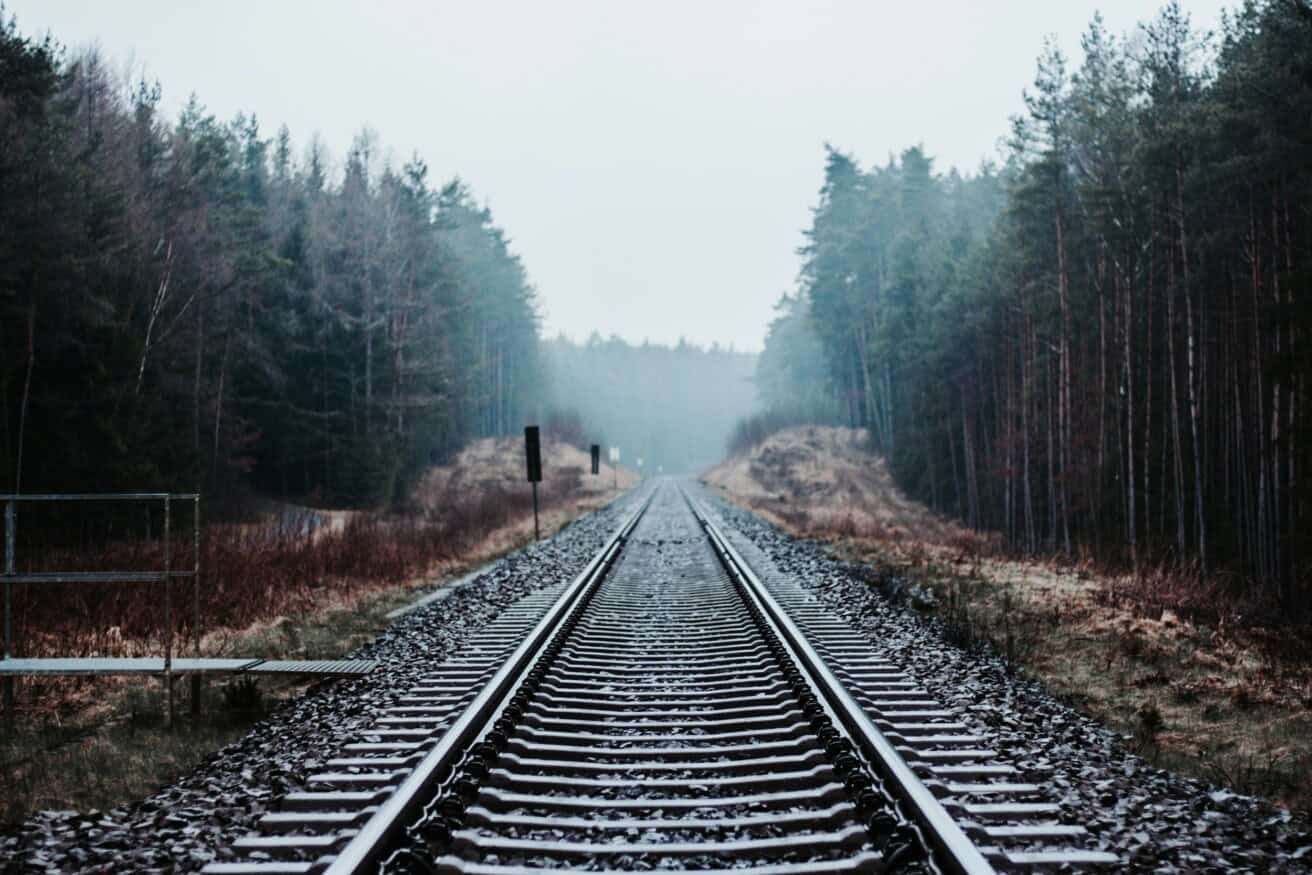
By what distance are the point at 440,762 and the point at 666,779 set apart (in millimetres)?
1120

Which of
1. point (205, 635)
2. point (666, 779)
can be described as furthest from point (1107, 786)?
point (205, 635)

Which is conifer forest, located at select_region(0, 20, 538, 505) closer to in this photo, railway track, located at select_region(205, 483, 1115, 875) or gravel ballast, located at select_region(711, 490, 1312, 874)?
railway track, located at select_region(205, 483, 1115, 875)

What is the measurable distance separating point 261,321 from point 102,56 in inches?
437

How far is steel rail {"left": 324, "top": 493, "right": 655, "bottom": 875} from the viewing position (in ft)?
11.5

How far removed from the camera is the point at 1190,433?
87.4 ft

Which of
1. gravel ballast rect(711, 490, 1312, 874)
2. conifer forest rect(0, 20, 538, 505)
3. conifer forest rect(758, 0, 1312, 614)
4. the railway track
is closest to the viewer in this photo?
the railway track

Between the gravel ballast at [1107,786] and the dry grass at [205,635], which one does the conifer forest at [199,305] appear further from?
the gravel ballast at [1107,786]

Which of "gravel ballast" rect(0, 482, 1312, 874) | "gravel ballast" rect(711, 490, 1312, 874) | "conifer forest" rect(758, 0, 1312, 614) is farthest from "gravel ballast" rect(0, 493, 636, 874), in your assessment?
"conifer forest" rect(758, 0, 1312, 614)

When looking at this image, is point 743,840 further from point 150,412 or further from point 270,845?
point 150,412

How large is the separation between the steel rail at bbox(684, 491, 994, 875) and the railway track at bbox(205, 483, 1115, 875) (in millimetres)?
14

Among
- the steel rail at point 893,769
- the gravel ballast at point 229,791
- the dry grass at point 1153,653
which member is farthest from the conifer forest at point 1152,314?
the gravel ballast at point 229,791

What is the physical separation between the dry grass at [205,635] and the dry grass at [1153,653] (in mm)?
6237

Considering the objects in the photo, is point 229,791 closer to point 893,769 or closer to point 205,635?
point 893,769

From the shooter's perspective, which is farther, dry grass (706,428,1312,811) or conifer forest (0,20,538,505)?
conifer forest (0,20,538,505)
